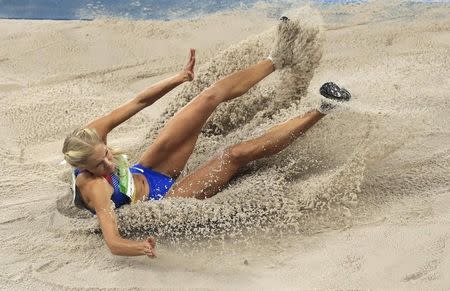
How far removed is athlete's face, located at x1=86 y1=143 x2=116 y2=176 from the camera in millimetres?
3131

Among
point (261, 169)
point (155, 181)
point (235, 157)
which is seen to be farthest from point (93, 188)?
point (261, 169)

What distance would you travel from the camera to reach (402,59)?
491cm

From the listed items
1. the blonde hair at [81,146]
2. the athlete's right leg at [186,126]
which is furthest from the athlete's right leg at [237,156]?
the blonde hair at [81,146]

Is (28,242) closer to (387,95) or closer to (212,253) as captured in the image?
(212,253)

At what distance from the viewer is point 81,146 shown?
10.2 feet

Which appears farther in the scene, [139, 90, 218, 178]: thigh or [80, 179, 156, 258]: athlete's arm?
[139, 90, 218, 178]: thigh

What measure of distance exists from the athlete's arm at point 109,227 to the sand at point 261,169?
0.58 feet

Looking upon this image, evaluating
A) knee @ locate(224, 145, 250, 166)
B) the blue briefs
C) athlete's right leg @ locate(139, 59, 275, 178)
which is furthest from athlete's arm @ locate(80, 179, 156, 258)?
knee @ locate(224, 145, 250, 166)

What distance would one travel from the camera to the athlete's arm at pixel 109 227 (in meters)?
2.97

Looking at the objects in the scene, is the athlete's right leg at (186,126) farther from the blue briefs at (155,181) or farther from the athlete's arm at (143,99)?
the athlete's arm at (143,99)

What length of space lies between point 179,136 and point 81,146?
58 cm

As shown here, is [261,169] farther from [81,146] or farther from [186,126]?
[81,146]

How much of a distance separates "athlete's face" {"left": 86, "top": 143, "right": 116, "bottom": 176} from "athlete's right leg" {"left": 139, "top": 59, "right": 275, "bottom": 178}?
1.13ft

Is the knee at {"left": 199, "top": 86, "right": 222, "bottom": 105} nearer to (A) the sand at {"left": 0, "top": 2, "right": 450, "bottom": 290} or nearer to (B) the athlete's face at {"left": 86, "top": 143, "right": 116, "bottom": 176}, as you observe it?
(A) the sand at {"left": 0, "top": 2, "right": 450, "bottom": 290}
